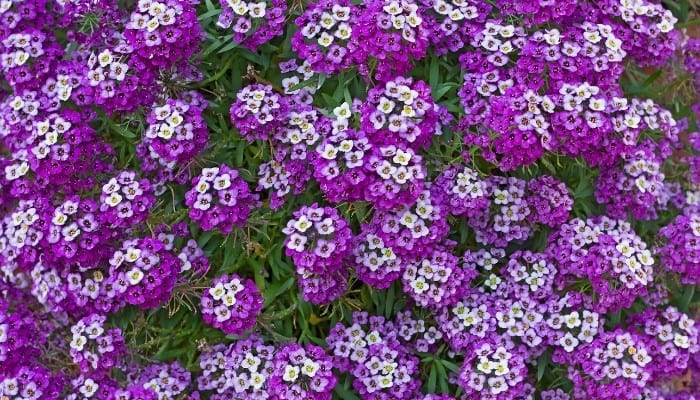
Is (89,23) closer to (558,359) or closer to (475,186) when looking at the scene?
(475,186)

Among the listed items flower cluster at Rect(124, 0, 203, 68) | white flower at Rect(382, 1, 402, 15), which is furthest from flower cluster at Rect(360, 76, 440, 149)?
flower cluster at Rect(124, 0, 203, 68)

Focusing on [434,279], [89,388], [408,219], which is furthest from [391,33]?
[89,388]

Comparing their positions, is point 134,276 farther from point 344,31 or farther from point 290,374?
point 344,31

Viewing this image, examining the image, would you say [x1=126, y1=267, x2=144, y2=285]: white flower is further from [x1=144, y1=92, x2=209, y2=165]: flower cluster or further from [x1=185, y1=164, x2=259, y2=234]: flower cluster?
[x1=144, y1=92, x2=209, y2=165]: flower cluster

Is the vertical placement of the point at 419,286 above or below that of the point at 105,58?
below

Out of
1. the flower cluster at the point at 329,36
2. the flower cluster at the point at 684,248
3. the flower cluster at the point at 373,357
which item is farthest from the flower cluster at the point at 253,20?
the flower cluster at the point at 684,248

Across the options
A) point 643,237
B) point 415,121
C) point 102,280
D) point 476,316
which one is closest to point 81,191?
point 102,280
